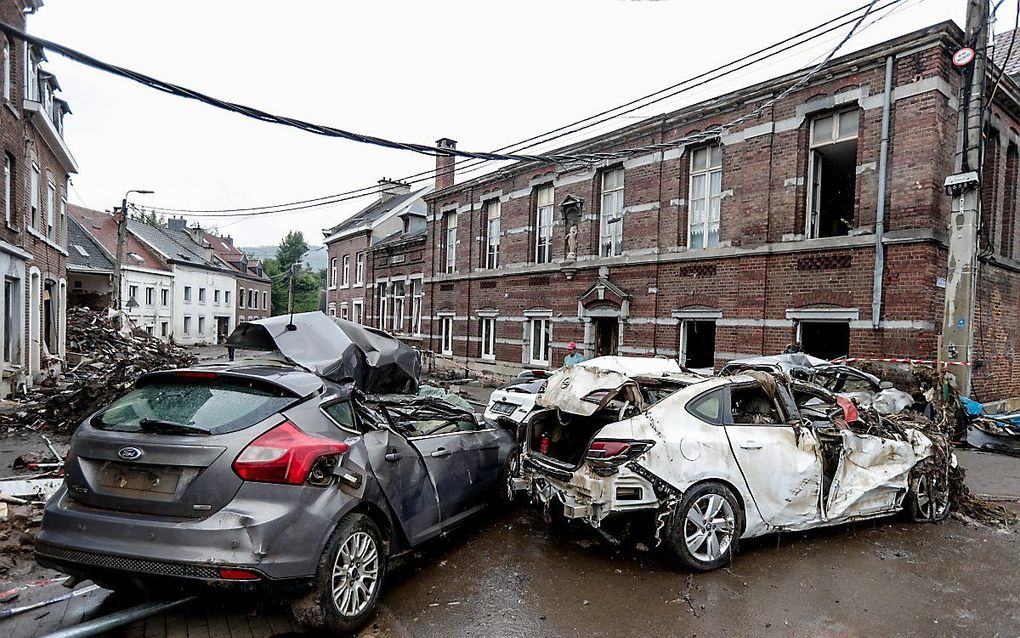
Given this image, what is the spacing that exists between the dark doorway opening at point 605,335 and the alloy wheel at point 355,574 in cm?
1393

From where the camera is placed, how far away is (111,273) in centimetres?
3161

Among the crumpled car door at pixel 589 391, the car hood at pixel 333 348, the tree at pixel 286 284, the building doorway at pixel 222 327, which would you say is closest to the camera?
the crumpled car door at pixel 589 391

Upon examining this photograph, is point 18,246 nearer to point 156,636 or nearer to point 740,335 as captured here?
point 156,636

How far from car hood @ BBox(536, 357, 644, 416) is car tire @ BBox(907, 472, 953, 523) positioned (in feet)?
11.4

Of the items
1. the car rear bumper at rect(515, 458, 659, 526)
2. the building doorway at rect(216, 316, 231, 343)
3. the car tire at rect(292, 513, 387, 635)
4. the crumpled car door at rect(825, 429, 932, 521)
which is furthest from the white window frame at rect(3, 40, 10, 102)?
the building doorway at rect(216, 316, 231, 343)

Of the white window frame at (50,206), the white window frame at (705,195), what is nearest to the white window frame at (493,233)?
the white window frame at (705,195)

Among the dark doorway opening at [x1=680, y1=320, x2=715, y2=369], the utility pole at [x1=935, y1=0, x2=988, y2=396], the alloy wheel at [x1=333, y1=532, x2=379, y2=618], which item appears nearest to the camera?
the alloy wheel at [x1=333, y1=532, x2=379, y2=618]

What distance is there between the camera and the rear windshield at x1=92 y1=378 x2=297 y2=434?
3.39 m

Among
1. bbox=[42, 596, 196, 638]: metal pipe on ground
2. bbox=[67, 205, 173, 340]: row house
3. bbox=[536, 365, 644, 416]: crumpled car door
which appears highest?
bbox=[67, 205, 173, 340]: row house

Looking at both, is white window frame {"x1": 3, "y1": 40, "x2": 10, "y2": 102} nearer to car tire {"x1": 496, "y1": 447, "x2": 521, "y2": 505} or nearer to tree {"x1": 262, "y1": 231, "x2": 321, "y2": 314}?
car tire {"x1": 496, "y1": 447, "x2": 521, "y2": 505}

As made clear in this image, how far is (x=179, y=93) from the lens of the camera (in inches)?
217

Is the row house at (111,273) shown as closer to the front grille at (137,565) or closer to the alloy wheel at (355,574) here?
the front grille at (137,565)

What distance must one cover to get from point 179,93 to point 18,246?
1242cm

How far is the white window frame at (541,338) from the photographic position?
1920 cm
